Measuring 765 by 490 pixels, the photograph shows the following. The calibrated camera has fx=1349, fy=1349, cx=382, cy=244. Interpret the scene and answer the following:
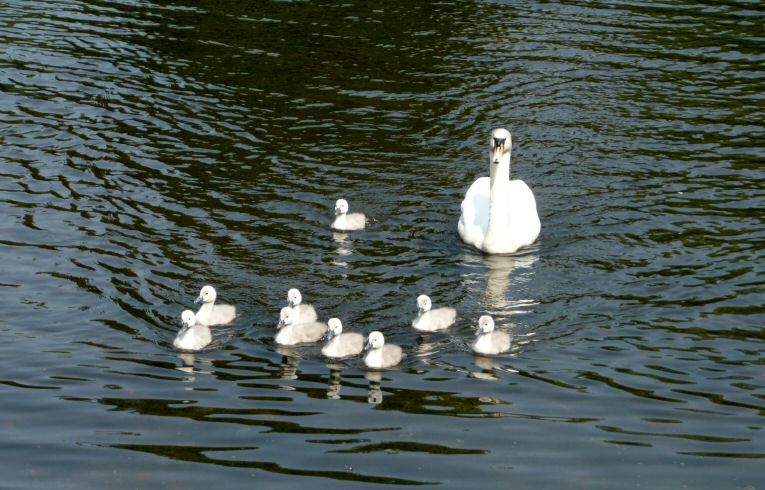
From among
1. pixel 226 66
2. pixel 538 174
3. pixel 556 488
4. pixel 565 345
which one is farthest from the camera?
pixel 226 66

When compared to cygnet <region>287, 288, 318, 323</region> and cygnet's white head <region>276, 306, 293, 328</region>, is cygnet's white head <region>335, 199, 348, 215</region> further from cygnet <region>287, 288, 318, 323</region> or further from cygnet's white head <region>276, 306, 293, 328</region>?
cygnet's white head <region>276, 306, 293, 328</region>

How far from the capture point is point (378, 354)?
16.1 m

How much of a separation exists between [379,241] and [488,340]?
4645 mm

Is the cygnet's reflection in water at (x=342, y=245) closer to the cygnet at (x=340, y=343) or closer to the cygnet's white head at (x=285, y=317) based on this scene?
the cygnet's white head at (x=285, y=317)

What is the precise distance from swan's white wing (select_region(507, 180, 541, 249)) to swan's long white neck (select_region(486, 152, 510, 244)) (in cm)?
12

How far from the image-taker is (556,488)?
13.3 m

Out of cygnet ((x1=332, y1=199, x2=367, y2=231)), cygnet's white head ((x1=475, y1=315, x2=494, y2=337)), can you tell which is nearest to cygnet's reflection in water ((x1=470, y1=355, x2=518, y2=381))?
cygnet's white head ((x1=475, y1=315, x2=494, y2=337))

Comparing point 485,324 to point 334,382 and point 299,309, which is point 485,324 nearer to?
point 334,382

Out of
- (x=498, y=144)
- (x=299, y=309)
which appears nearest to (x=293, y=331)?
(x=299, y=309)

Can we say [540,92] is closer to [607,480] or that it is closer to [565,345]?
[565,345]

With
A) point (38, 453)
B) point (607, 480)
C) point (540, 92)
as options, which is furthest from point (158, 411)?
point (540, 92)

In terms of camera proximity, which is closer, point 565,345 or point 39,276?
point 565,345

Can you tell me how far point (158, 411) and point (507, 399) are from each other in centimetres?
391

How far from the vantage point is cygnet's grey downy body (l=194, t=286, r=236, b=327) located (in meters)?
17.2
